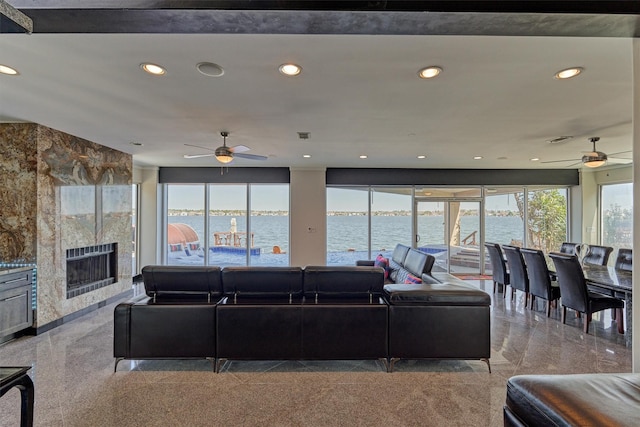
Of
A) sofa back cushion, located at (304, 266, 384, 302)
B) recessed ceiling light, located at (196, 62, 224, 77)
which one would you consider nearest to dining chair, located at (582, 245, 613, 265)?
sofa back cushion, located at (304, 266, 384, 302)

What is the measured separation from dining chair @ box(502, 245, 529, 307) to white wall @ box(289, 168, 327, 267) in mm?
3723

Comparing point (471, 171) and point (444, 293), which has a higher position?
point (471, 171)

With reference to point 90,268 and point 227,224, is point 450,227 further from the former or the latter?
point 90,268

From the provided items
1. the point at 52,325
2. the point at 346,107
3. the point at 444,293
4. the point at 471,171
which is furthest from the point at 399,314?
the point at 471,171

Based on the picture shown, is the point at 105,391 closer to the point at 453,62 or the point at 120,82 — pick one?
the point at 120,82

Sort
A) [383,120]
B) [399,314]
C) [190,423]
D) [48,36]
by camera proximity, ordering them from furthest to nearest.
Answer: [383,120], [399,314], [190,423], [48,36]

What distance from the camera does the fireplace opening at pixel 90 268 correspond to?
4.44 metres

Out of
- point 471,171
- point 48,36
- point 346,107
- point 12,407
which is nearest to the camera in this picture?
point 48,36

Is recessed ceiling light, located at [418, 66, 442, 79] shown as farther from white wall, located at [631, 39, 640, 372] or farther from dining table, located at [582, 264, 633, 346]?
dining table, located at [582, 264, 633, 346]

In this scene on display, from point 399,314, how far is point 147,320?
232 centimetres

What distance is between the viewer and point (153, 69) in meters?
2.34

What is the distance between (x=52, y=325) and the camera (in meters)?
4.00

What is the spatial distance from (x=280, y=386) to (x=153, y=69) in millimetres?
2760

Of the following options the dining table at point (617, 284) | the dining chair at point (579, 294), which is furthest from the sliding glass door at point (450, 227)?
the dining chair at point (579, 294)
